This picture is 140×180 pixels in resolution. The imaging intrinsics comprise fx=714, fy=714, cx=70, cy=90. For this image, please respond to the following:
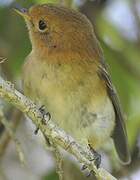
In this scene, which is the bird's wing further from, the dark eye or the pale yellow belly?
the dark eye

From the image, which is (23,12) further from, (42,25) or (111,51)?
(111,51)

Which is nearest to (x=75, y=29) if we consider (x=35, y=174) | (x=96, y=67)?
(x=96, y=67)

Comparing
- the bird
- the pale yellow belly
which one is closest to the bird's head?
the bird

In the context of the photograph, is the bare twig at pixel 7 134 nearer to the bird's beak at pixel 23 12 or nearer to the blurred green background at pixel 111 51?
the blurred green background at pixel 111 51

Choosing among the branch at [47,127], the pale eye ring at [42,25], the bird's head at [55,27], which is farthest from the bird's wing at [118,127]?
the branch at [47,127]

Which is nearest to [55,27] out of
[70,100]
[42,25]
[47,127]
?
[42,25]

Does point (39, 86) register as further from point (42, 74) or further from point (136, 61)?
point (136, 61)
